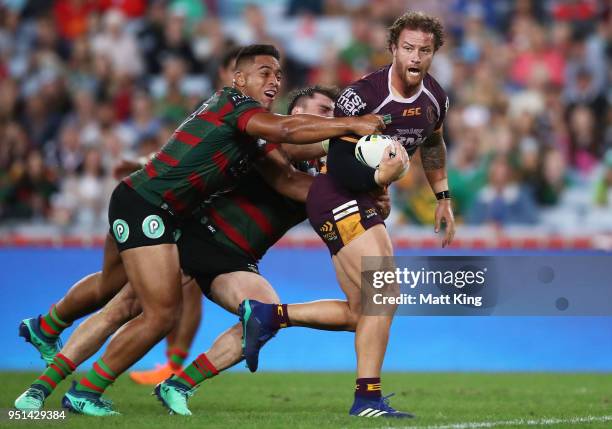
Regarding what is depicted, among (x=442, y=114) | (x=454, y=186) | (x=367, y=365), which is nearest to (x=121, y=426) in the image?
(x=367, y=365)

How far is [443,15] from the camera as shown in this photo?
1719cm

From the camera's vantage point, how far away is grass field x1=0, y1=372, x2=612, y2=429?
6.85 m

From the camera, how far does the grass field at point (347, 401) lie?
22.5ft

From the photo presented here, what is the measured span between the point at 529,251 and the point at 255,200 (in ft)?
14.5

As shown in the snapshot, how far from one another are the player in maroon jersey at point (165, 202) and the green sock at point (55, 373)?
0.56 ft

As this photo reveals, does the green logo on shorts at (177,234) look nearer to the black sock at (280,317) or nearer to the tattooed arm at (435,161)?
the black sock at (280,317)

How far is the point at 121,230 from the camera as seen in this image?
24.1 ft

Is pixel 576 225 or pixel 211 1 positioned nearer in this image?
pixel 576 225

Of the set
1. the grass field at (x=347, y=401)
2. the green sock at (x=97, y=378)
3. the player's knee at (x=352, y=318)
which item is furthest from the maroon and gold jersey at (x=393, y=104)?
the green sock at (x=97, y=378)

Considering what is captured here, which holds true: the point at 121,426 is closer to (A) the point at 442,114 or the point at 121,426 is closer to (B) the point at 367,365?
(B) the point at 367,365

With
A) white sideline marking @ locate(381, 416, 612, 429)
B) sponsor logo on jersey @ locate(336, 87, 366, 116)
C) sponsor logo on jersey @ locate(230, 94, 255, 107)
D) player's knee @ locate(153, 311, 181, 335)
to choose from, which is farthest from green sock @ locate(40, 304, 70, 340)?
white sideline marking @ locate(381, 416, 612, 429)

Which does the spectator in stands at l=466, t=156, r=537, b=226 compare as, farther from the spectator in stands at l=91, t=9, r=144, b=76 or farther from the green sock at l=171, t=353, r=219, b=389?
the green sock at l=171, t=353, r=219, b=389

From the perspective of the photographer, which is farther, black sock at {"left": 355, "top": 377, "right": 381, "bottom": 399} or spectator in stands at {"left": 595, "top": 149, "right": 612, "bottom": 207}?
spectator in stands at {"left": 595, "top": 149, "right": 612, "bottom": 207}

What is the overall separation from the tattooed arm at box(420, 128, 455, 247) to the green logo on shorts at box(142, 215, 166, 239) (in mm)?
1952
